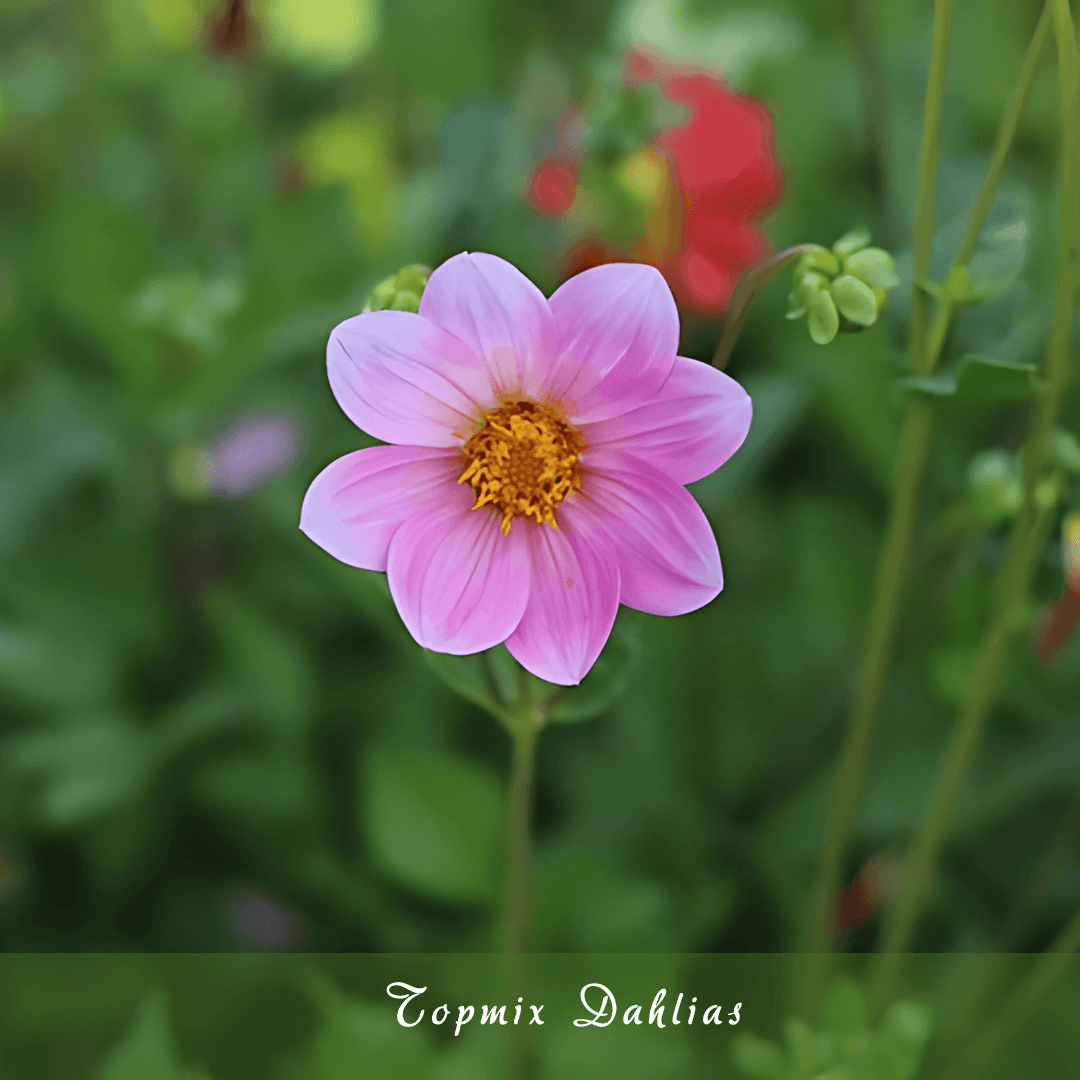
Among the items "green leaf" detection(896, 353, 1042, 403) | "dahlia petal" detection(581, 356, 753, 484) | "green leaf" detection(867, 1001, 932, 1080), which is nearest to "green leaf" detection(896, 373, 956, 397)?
"green leaf" detection(896, 353, 1042, 403)

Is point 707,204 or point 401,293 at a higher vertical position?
point 707,204

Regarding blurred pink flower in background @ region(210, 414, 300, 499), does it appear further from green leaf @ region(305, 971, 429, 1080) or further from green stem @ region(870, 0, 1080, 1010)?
green stem @ region(870, 0, 1080, 1010)

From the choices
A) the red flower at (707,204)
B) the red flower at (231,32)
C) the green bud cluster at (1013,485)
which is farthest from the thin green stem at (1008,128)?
the red flower at (231,32)

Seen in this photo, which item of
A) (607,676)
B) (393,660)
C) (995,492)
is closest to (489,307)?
(607,676)

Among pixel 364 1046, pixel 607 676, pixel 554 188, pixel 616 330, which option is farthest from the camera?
pixel 554 188

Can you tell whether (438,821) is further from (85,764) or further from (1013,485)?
(1013,485)

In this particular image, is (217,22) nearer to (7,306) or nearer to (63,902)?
(7,306)
